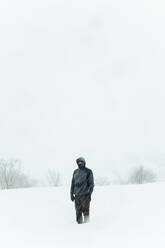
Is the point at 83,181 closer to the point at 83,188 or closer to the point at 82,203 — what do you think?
the point at 83,188

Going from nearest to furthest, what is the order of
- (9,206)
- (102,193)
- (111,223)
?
(111,223)
(9,206)
(102,193)

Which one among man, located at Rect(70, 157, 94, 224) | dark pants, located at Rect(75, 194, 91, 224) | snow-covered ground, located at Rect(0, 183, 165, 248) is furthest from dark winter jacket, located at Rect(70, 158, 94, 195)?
snow-covered ground, located at Rect(0, 183, 165, 248)

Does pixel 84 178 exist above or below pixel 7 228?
above

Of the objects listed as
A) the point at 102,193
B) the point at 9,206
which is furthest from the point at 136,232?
the point at 102,193

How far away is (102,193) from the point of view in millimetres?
14398

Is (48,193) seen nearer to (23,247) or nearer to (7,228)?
(7,228)

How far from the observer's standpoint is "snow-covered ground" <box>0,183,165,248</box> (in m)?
6.99

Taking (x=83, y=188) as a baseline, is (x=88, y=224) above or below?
below

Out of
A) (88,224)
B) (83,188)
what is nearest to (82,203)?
(83,188)

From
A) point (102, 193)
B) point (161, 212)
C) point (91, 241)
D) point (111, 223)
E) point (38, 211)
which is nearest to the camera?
point (91, 241)

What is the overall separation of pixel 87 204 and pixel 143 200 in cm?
314

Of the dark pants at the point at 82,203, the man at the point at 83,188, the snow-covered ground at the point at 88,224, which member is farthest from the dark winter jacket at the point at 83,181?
the snow-covered ground at the point at 88,224

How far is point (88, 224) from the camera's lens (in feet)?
28.8

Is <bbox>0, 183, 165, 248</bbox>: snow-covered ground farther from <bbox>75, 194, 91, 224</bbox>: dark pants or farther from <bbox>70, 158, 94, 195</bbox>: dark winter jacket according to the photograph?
<bbox>70, 158, 94, 195</bbox>: dark winter jacket
